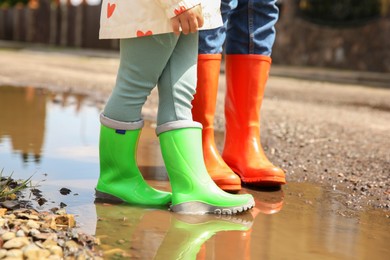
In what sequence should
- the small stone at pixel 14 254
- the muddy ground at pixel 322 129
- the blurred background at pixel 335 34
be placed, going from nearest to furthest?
the small stone at pixel 14 254 → the muddy ground at pixel 322 129 → the blurred background at pixel 335 34

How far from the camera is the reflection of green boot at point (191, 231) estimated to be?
1833 millimetres

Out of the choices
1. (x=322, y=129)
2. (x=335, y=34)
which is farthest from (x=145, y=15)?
(x=335, y=34)

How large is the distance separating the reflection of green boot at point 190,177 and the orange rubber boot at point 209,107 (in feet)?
0.87

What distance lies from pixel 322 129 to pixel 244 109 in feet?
6.24

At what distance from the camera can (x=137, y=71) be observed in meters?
2.28

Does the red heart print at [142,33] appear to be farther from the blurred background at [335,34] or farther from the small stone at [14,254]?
the blurred background at [335,34]

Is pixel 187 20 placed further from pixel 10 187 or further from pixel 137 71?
pixel 10 187

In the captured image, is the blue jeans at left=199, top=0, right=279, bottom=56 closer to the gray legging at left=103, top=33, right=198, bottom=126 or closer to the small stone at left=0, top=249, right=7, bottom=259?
the gray legging at left=103, top=33, right=198, bottom=126

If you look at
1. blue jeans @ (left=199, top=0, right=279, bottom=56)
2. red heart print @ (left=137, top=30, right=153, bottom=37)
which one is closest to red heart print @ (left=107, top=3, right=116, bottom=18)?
red heart print @ (left=137, top=30, right=153, bottom=37)

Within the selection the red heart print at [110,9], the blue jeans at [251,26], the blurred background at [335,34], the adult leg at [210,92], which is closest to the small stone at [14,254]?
the red heart print at [110,9]

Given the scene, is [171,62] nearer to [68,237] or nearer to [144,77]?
[144,77]

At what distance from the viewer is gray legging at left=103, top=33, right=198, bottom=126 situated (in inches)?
89.0

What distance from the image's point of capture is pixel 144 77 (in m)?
2.29

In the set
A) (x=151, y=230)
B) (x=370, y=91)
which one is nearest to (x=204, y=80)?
A: (x=151, y=230)
